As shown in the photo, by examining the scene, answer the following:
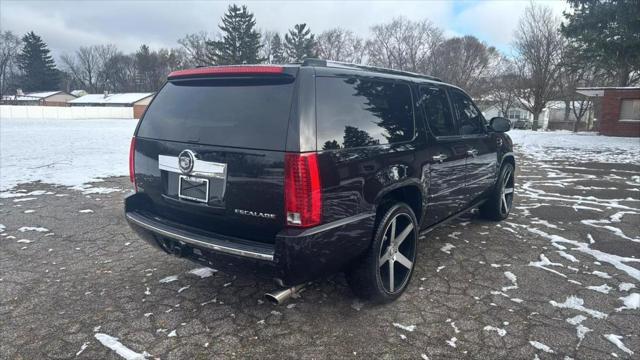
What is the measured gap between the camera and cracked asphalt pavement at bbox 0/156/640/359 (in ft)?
8.74

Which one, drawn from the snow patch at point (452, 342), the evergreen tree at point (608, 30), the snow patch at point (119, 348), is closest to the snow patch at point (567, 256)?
the snow patch at point (452, 342)

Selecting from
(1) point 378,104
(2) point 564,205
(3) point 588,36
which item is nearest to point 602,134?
(3) point 588,36

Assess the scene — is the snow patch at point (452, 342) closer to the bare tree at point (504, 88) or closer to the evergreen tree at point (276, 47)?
the bare tree at point (504, 88)

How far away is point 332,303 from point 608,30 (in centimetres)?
2233

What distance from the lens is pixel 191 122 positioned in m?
2.90

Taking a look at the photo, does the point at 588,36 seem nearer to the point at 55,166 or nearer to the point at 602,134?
the point at 602,134

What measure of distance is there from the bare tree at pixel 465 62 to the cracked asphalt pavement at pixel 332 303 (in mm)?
51059

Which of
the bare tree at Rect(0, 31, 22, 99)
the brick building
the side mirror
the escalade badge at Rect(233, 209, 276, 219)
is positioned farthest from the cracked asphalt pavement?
the bare tree at Rect(0, 31, 22, 99)

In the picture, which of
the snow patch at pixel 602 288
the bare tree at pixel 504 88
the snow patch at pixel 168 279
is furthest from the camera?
the bare tree at pixel 504 88

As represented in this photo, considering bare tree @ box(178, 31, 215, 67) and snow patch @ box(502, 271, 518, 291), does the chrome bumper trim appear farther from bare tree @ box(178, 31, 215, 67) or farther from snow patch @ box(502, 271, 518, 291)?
bare tree @ box(178, 31, 215, 67)

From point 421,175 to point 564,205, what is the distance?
4.30 meters

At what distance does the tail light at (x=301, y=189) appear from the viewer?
7.87 ft

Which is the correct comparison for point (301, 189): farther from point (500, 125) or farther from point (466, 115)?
point (500, 125)

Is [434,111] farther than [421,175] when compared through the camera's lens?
Yes
